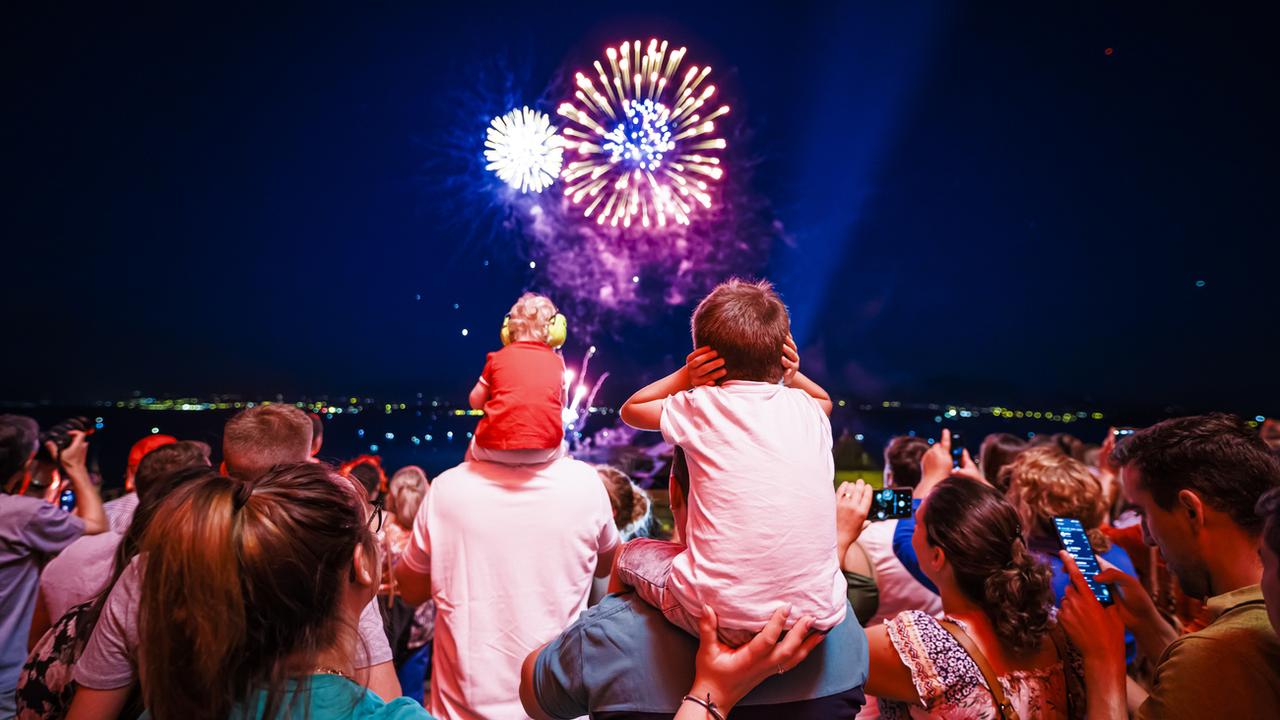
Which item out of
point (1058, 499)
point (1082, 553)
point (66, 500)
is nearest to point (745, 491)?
point (1082, 553)

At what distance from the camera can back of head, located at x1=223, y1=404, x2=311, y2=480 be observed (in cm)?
259

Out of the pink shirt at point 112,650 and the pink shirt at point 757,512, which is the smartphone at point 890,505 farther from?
the pink shirt at point 112,650

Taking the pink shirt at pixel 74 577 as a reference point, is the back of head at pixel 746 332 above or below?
above

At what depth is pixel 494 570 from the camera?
7.50 ft

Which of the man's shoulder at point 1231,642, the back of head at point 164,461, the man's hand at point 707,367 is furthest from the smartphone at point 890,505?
the back of head at point 164,461

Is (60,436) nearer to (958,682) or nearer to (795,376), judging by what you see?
(795,376)

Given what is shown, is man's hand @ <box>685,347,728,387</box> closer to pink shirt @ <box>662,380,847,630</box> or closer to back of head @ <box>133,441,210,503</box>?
pink shirt @ <box>662,380,847,630</box>

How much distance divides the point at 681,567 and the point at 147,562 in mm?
1060

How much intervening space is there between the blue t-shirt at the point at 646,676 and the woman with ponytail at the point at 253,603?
0.36m

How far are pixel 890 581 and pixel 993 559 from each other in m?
1.28

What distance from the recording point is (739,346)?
5.24ft

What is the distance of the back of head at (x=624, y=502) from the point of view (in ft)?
12.5

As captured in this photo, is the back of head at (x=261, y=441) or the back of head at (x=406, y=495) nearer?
the back of head at (x=261, y=441)

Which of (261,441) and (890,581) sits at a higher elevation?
(261,441)
